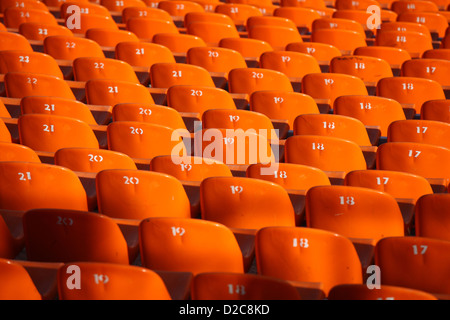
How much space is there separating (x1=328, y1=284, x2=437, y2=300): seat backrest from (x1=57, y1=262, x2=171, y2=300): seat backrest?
A: 0.53 m

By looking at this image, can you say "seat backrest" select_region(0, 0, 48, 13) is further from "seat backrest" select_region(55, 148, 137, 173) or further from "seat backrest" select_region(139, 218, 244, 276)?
"seat backrest" select_region(139, 218, 244, 276)

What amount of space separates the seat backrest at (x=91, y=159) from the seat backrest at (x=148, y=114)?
47 cm

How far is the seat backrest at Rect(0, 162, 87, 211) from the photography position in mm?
2574

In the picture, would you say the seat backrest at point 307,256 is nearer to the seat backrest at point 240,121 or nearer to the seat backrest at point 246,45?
the seat backrest at point 240,121

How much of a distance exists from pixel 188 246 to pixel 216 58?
2030mm

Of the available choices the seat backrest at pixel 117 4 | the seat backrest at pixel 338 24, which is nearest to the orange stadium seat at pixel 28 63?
the seat backrest at pixel 117 4

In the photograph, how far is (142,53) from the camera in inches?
161

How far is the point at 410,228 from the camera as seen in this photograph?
271cm

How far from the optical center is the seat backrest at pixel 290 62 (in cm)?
397

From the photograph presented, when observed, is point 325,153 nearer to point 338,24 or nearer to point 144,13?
point 338,24

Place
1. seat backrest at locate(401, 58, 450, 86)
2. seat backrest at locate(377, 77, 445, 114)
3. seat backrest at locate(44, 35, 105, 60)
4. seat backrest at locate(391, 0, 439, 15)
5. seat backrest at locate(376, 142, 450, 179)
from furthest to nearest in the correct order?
1. seat backrest at locate(391, 0, 439, 15)
2. seat backrest at locate(44, 35, 105, 60)
3. seat backrest at locate(401, 58, 450, 86)
4. seat backrest at locate(377, 77, 445, 114)
5. seat backrest at locate(376, 142, 450, 179)

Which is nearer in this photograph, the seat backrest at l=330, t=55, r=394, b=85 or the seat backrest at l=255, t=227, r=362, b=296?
the seat backrest at l=255, t=227, r=362, b=296

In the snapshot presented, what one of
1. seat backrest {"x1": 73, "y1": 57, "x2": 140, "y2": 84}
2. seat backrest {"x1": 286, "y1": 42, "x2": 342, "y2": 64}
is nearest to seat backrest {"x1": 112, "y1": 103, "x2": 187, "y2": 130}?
seat backrest {"x1": 73, "y1": 57, "x2": 140, "y2": 84}
